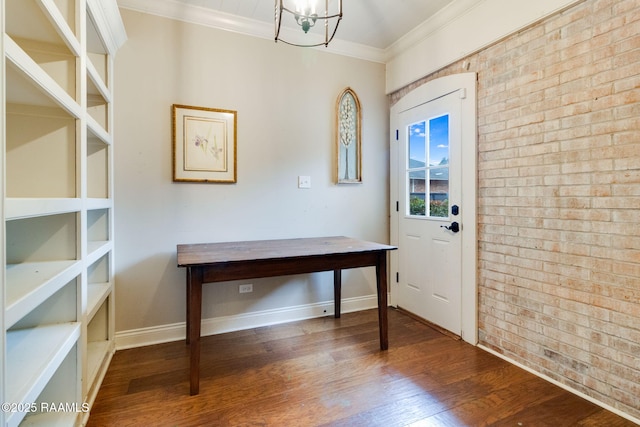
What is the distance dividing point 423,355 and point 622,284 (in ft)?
4.00

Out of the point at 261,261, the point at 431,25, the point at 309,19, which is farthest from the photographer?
the point at 431,25

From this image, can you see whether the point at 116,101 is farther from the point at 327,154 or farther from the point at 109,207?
the point at 327,154

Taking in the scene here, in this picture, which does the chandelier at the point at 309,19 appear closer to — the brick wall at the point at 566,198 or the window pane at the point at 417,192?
the brick wall at the point at 566,198

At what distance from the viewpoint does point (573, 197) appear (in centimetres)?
178

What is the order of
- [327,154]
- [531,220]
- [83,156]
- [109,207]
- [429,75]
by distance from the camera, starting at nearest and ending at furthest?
[83,156], [531,220], [109,207], [429,75], [327,154]

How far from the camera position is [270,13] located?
2.52 m

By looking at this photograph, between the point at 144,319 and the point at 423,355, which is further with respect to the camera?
the point at 144,319

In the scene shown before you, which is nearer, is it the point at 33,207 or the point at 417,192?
the point at 33,207

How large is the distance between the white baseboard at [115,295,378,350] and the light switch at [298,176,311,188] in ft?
3.68

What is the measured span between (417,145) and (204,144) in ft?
6.18

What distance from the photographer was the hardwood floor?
5.18 ft

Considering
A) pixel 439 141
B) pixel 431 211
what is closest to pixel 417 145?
pixel 439 141

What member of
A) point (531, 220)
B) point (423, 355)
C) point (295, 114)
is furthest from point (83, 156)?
point (531, 220)

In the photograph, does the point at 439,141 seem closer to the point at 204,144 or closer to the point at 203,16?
the point at 204,144
